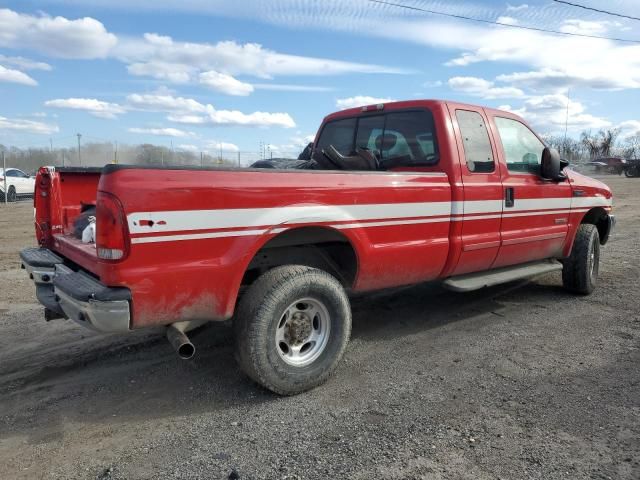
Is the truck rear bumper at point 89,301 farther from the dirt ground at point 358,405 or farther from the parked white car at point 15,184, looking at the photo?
the parked white car at point 15,184

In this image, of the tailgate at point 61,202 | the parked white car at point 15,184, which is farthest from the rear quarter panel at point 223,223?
the parked white car at point 15,184

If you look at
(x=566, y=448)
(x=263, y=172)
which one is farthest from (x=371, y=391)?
(x=263, y=172)

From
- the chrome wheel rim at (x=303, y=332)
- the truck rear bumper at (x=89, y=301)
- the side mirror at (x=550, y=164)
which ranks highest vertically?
the side mirror at (x=550, y=164)

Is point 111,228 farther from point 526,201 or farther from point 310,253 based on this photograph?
point 526,201

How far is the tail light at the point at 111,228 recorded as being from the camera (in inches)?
111

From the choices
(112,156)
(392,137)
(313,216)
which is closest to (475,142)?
(392,137)

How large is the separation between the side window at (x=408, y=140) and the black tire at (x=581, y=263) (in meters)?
2.65

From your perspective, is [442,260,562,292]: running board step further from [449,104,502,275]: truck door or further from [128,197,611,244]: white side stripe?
[128,197,611,244]: white side stripe

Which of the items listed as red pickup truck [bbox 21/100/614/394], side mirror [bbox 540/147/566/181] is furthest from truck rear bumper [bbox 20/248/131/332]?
side mirror [bbox 540/147/566/181]

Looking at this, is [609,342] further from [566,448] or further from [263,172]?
[263,172]

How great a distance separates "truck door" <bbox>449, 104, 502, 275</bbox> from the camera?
4.62 metres

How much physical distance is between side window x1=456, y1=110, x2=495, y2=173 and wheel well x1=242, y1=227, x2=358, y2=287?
1.50 metres

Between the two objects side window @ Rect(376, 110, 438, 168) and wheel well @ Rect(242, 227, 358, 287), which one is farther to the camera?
side window @ Rect(376, 110, 438, 168)

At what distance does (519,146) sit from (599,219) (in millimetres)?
2155
